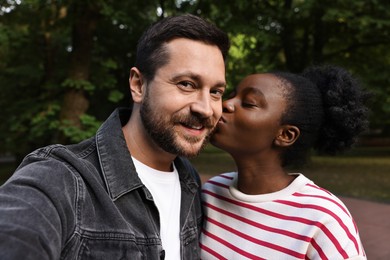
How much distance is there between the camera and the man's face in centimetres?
178

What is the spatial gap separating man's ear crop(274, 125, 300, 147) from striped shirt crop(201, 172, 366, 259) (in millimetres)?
223

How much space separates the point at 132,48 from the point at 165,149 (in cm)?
948

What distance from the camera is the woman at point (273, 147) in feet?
6.01

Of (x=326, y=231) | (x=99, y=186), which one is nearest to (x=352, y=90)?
(x=326, y=231)

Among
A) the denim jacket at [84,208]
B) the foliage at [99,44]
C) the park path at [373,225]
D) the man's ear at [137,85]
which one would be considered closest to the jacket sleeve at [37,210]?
the denim jacket at [84,208]

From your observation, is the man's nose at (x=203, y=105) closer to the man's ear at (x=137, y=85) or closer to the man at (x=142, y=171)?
the man at (x=142, y=171)

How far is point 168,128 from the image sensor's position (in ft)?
5.90

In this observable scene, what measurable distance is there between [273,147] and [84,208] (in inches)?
44.8

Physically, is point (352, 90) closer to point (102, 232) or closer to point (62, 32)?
point (102, 232)

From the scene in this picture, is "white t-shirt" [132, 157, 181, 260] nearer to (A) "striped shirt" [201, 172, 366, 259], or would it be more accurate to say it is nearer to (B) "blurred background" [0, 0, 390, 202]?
(A) "striped shirt" [201, 172, 366, 259]

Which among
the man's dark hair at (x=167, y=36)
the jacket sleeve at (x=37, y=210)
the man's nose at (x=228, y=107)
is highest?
the man's dark hair at (x=167, y=36)

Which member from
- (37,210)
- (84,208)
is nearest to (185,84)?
(84,208)

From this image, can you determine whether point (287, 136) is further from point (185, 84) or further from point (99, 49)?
point (99, 49)

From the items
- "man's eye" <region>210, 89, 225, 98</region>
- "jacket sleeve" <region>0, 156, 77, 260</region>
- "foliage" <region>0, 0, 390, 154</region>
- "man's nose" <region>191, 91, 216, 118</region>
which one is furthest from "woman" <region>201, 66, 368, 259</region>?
"foliage" <region>0, 0, 390, 154</region>
